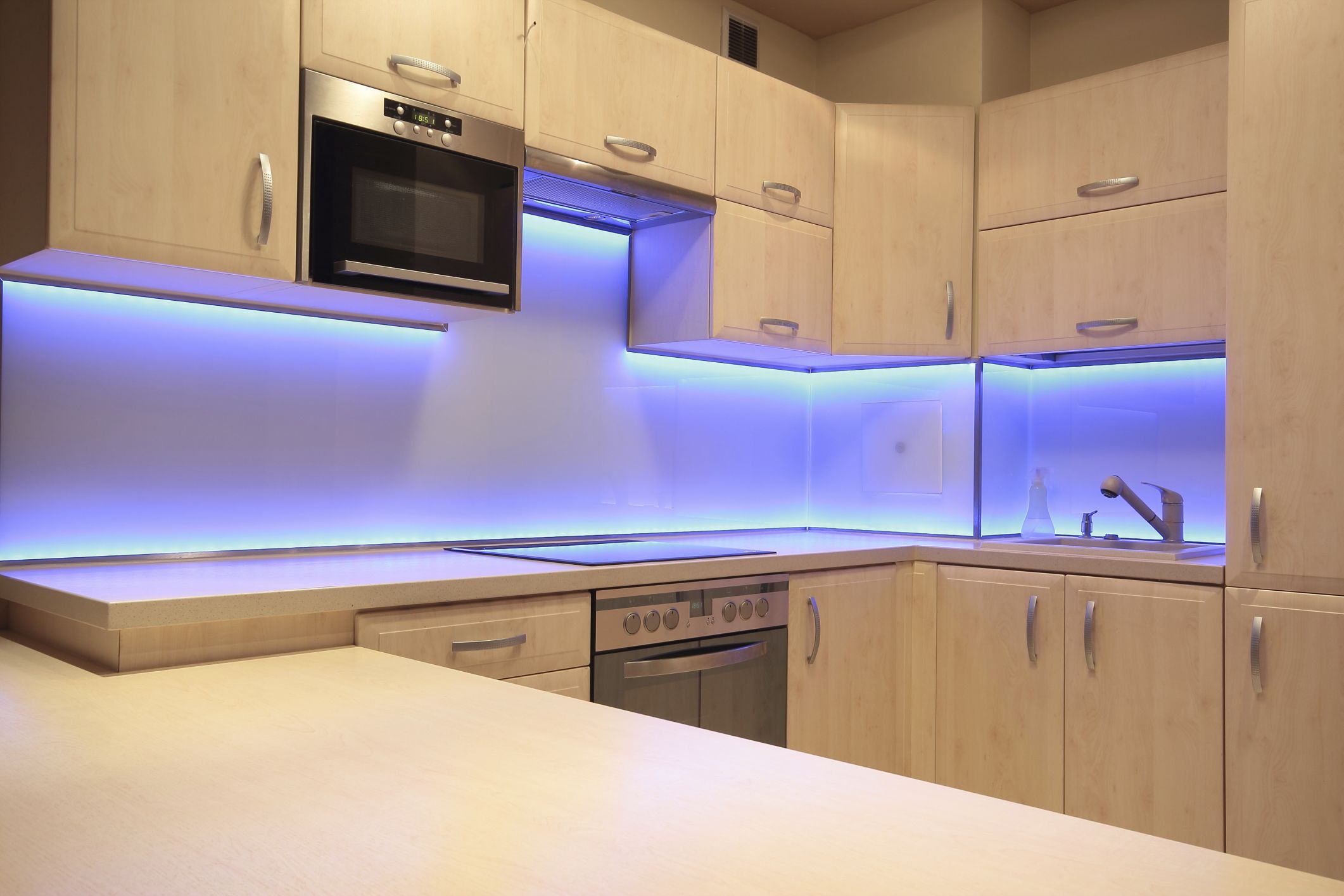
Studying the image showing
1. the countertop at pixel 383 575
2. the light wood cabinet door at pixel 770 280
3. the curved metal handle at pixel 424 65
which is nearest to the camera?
the countertop at pixel 383 575

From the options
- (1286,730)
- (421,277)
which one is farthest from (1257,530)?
(421,277)

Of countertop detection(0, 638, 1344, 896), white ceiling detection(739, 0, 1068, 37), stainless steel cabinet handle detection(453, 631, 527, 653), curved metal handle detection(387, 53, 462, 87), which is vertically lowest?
stainless steel cabinet handle detection(453, 631, 527, 653)

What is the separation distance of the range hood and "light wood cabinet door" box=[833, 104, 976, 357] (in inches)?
24.6

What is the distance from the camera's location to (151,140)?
1.82 metres

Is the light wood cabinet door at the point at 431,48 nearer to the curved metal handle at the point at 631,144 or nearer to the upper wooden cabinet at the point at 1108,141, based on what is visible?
the curved metal handle at the point at 631,144

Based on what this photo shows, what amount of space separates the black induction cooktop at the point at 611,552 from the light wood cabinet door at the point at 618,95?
98 centimetres

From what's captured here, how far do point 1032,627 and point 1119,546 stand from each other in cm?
49

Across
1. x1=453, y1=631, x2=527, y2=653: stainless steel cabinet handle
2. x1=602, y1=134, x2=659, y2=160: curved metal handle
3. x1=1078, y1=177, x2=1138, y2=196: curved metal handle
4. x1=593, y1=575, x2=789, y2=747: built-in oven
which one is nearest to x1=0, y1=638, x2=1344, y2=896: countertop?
x1=453, y1=631, x2=527, y2=653: stainless steel cabinet handle

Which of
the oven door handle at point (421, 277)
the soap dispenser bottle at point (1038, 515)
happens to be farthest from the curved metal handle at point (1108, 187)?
the oven door handle at point (421, 277)

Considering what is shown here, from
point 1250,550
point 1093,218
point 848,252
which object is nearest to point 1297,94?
point 1093,218

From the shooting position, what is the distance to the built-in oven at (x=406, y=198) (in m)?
2.05

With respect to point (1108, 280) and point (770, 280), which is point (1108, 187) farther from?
point (770, 280)

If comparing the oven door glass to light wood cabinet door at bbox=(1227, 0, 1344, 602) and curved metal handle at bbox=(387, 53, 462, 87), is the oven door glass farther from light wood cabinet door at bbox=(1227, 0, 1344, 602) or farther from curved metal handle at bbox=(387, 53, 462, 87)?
light wood cabinet door at bbox=(1227, 0, 1344, 602)

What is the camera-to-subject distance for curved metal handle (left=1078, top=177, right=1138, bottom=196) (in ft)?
9.57
